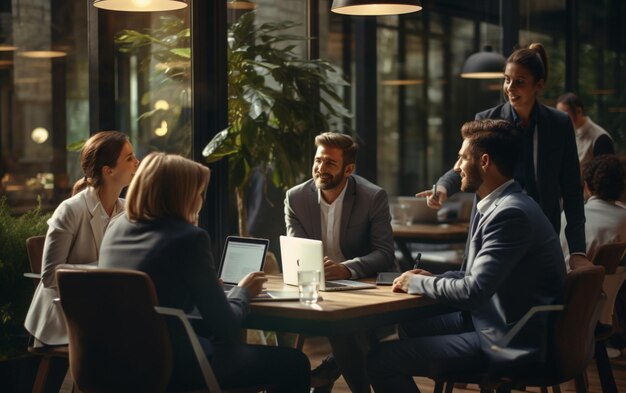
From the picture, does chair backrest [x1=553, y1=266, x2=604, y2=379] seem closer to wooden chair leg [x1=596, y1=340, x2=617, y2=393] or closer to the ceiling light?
wooden chair leg [x1=596, y1=340, x2=617, y2=393]

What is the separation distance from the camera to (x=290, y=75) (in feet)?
18.7

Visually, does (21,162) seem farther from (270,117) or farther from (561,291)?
(561,291)

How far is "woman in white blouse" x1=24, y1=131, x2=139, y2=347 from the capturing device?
3852 millimetres

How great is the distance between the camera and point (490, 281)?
3.30 meters

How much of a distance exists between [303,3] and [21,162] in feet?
8.00

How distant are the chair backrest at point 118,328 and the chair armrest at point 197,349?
40mm

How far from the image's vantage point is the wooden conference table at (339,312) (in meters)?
3.18

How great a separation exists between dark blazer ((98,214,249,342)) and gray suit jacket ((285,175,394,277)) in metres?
1.39

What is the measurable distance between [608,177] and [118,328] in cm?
335

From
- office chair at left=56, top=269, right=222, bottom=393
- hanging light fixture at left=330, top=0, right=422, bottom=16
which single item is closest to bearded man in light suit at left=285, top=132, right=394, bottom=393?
hanging light fixture at left=330, top=0, right=422, bottom=16

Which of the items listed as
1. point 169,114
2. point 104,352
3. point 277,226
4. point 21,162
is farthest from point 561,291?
point 277,226

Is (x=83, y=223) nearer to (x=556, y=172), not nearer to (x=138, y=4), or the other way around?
(x=138, y=4)

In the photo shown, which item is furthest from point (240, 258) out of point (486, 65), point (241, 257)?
point (486, 65)

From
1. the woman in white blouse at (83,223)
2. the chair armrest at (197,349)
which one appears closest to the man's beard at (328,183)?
the woman in white blouse at (83,223)
